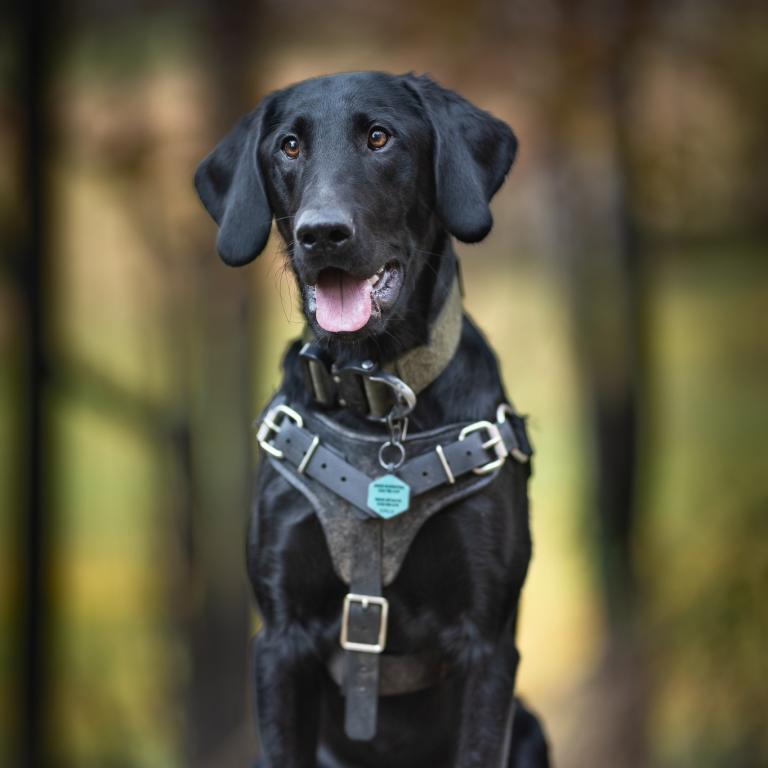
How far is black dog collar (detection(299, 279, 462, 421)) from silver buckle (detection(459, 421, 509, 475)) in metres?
0.13

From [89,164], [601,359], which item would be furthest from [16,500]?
[601,359]

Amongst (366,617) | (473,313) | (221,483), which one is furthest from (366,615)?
(473,313)

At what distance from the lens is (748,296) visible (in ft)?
21.0

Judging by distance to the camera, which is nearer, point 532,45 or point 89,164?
point 532,45

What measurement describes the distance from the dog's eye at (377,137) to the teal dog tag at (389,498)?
67 cm

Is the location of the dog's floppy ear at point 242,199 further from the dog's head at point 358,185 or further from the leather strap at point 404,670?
the leather strap at point 404,670

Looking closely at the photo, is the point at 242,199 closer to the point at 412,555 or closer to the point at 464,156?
the point at 464,156

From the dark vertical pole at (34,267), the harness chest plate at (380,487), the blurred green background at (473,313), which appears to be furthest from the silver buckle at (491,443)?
the dark vertical pole at (34,267)

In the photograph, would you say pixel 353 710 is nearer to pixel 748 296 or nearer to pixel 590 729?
pixel 590 729

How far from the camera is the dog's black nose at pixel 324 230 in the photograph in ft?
8.14

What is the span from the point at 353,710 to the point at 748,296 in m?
4.22

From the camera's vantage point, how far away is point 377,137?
2680 millimetres

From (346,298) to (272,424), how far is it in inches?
13.8

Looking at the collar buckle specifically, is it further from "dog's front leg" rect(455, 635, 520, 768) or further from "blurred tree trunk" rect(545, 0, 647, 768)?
"blurred tree trunk" rect(545, 0, 647, 768)
